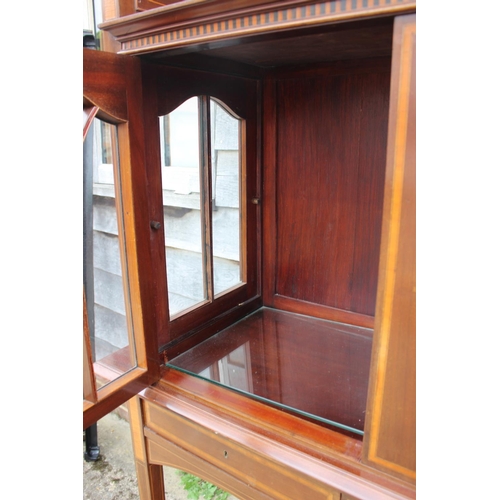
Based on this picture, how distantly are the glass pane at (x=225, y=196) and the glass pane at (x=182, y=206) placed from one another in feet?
0.18

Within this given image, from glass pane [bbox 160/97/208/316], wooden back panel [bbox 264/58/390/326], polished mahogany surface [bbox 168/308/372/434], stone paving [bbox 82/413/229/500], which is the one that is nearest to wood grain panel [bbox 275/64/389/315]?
wooden back panel [bbox 264/58/390/326]

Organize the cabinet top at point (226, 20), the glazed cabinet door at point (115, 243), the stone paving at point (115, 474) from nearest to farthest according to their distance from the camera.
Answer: the cabinet top at point (226, 20)
the glazed cabinet door at point (115, 243)
the stone paving at point (115, 474)

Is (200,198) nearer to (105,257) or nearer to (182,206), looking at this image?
(182,206)

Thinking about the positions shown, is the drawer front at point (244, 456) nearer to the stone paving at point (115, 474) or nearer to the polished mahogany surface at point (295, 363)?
the polished mahogany surface at point (295, 363)

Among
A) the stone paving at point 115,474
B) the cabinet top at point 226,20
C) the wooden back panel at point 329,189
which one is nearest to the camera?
the cabinet top at point 226,20

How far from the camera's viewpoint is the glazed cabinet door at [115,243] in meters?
0.69

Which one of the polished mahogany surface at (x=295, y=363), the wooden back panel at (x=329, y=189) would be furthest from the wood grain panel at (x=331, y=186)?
the polished mahogany surface at (x=295, y=363)

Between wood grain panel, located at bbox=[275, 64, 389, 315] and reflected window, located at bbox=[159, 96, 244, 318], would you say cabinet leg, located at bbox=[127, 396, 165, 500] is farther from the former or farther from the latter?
wood grain panel, located at bbox=[275, 64, 389, 315]

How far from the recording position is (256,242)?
118 cm

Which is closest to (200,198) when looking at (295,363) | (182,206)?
(182,206)

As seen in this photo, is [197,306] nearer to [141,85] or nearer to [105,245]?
[105,245]

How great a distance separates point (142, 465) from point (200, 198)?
0.61m

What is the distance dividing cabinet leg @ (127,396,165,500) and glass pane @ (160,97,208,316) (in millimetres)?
225
